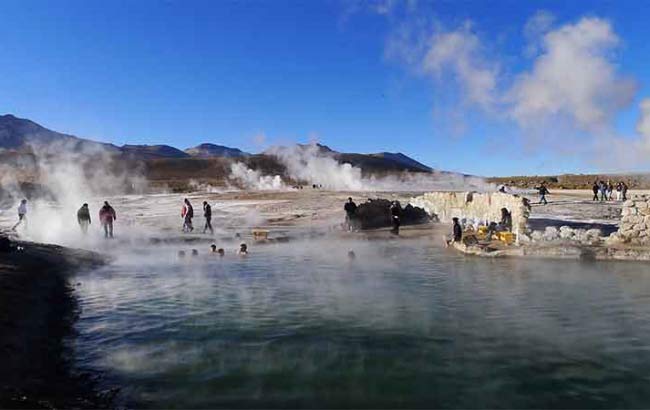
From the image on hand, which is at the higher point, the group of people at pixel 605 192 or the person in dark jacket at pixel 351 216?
the group of people at pixel 605 192

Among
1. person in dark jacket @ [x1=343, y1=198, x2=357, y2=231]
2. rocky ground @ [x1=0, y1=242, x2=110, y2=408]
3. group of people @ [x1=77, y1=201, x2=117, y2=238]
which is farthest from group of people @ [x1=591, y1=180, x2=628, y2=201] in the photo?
rocky ground @ [x1=0, y1=242, x2=110, y2=408]

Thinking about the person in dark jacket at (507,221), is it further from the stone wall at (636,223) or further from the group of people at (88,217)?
the group of people at (88,217)

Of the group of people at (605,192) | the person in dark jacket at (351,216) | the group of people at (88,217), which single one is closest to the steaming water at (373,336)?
the group of people at (88,217)

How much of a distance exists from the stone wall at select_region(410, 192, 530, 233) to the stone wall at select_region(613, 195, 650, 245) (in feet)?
10.5

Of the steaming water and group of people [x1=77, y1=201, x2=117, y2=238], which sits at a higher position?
group of people [x1=77, y1=201, x2=117, y2=238]

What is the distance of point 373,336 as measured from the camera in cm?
903

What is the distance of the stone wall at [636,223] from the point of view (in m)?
18.3

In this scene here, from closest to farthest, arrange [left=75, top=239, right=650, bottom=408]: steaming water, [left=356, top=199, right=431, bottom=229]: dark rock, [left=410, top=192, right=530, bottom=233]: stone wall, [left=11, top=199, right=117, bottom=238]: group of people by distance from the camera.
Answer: [left=75, top=239, right=650, bottom=408]: steaming water
[left=410, top=192, right=530, bottom=233]: stone wall
[left=11, top=199, right=117, bottom=238]: group of people
[left=356, top=199, right=431, bottom=229]: dark rock

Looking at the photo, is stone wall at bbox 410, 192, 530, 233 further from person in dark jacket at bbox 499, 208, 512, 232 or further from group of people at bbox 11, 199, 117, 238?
group of people at bbox 11, 199, 117, 238

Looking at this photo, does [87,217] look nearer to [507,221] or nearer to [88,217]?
[88,217]

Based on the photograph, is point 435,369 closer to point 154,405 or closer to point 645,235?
point 154,405

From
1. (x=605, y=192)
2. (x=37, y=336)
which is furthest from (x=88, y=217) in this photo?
(x=605, y=192)

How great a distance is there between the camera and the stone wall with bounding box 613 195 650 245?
18.3m

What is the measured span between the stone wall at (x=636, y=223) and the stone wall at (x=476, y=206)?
3.19m
